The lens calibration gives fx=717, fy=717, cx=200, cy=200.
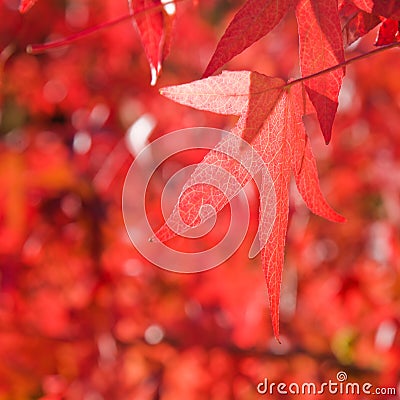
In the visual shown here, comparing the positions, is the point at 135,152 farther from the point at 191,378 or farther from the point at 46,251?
the point at 191,378

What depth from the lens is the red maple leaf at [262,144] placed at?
0.46m

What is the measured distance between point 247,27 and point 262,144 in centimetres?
8

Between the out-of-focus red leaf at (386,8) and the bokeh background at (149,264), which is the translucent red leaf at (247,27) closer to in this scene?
the out-of-focus red leaf at (386,8)

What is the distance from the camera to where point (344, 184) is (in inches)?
89.4

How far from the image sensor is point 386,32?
49 cm

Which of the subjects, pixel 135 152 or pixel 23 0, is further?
pixel 135 152

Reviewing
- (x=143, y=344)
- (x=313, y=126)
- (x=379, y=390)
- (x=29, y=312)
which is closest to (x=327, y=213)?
(x=379, y=390)

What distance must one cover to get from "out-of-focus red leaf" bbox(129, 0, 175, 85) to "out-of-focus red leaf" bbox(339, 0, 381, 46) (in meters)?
0.13

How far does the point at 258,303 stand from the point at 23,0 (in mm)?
1405

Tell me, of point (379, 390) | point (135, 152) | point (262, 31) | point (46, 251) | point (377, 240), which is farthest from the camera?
point (377, 240)

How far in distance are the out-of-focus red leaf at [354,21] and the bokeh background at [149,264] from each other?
0.78 meters

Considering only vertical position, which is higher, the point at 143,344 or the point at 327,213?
the point at 327,213

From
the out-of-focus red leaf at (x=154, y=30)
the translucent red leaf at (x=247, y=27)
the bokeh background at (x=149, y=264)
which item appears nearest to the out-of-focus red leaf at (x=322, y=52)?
the translucent red leaf at (x=247, y=27)

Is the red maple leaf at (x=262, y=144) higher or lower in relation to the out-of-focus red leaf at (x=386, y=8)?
lower
